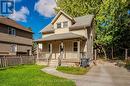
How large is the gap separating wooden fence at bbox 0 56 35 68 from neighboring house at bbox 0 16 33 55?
22.8ft

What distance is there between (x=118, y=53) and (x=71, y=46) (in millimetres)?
19865

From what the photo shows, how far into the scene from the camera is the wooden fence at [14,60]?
21.2m

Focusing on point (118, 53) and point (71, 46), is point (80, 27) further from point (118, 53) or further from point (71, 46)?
point (118, 53)

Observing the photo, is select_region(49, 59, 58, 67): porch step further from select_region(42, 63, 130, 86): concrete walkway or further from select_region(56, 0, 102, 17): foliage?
select_region(56, 0, 102, 17): foliage

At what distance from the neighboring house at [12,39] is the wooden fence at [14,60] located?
6.94 metres

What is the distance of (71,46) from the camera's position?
84.6 feet

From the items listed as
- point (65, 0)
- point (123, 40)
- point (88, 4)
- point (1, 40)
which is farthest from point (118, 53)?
point (1, 40)

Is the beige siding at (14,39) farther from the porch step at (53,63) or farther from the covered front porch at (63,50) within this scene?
the porch step at (53,63)

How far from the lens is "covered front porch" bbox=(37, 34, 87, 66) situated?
75.3 feet

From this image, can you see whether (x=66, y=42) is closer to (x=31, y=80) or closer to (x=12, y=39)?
(x=12, y=39)

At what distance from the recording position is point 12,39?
34.5 m

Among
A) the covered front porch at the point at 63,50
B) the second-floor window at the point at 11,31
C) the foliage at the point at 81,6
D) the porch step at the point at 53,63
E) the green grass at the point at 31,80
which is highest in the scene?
the foliage at the point at 81,6

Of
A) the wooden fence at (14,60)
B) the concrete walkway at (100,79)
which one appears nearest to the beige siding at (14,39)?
the wooden fence at (14,60)

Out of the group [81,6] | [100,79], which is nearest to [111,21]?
[81,6]
